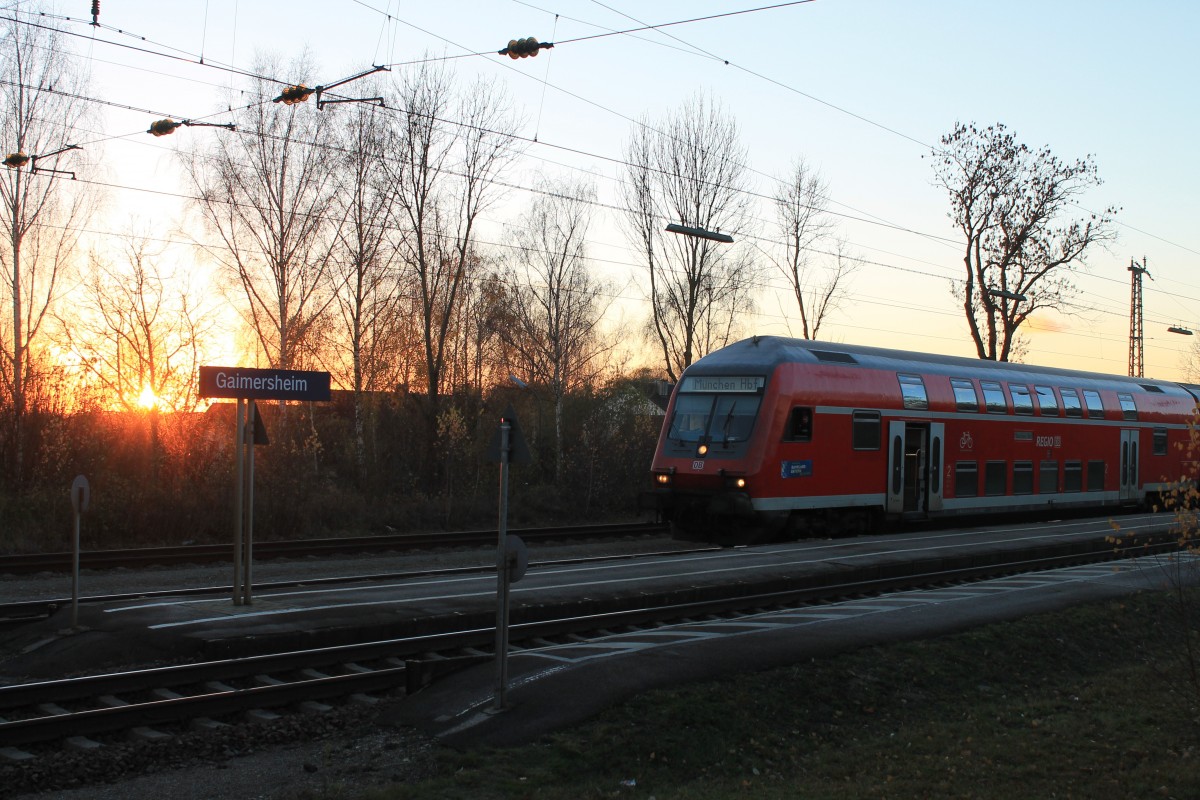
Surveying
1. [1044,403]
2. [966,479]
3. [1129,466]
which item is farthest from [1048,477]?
[1129,466]

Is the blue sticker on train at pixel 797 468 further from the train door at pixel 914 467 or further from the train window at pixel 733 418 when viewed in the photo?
the train door at pixel 914 467

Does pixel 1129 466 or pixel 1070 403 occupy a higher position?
pixel 1070 403

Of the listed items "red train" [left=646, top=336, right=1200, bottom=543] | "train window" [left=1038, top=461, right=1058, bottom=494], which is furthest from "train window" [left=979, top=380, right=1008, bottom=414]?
"train window" [left=1038, top=461, right=1058, bottom=494]

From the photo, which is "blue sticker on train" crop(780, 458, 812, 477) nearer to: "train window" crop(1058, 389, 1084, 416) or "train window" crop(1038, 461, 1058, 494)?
"train window" crop(1038, 461, 1058, 494)

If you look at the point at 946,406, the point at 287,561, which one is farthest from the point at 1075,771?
the point at 946,406

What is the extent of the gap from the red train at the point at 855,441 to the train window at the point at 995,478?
5 cm

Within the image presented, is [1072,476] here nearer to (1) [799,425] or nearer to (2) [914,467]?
(2) [914,467]

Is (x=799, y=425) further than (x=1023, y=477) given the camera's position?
No

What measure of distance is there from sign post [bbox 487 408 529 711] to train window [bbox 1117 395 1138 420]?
26.5m

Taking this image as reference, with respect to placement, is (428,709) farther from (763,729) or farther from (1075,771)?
(1075,771)

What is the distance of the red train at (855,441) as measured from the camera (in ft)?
66.7

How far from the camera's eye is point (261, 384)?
12688 millimetres

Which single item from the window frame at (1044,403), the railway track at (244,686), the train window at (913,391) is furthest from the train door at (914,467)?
the railway track at (244,686)

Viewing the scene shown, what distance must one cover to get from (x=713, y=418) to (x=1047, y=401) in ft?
36.8
